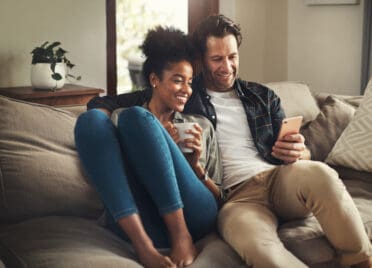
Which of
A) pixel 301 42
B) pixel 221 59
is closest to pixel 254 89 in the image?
pixel 221 59

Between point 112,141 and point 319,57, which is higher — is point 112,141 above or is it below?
below

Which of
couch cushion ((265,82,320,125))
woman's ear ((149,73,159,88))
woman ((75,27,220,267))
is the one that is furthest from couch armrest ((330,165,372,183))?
woman's ear ((149,73,159,88))

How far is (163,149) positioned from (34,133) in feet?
1.53

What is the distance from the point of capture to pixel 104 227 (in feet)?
6.13

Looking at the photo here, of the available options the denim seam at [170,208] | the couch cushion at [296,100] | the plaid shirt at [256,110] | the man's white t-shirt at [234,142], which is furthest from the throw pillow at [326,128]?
the denim seam at [170,208]

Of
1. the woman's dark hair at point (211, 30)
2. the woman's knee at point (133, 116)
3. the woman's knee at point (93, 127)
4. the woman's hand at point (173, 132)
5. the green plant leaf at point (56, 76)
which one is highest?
the woman's dark hair at point (211, 30)

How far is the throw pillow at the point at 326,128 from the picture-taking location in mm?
2557

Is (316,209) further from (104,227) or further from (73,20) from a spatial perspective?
(73,20)

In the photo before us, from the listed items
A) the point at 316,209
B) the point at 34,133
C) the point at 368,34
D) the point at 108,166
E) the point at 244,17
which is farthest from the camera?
the point at 244,17

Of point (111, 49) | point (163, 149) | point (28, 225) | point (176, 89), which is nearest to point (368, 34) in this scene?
point (111, 49)

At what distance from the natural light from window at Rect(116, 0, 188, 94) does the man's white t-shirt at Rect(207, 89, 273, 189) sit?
2306 millimetres

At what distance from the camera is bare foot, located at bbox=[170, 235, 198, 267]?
5.53ft

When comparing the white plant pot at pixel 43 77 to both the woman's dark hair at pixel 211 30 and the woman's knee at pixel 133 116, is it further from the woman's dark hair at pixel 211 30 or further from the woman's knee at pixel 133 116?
the woman's knee at pixel 133 116

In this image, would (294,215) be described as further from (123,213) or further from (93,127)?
(93,127)
